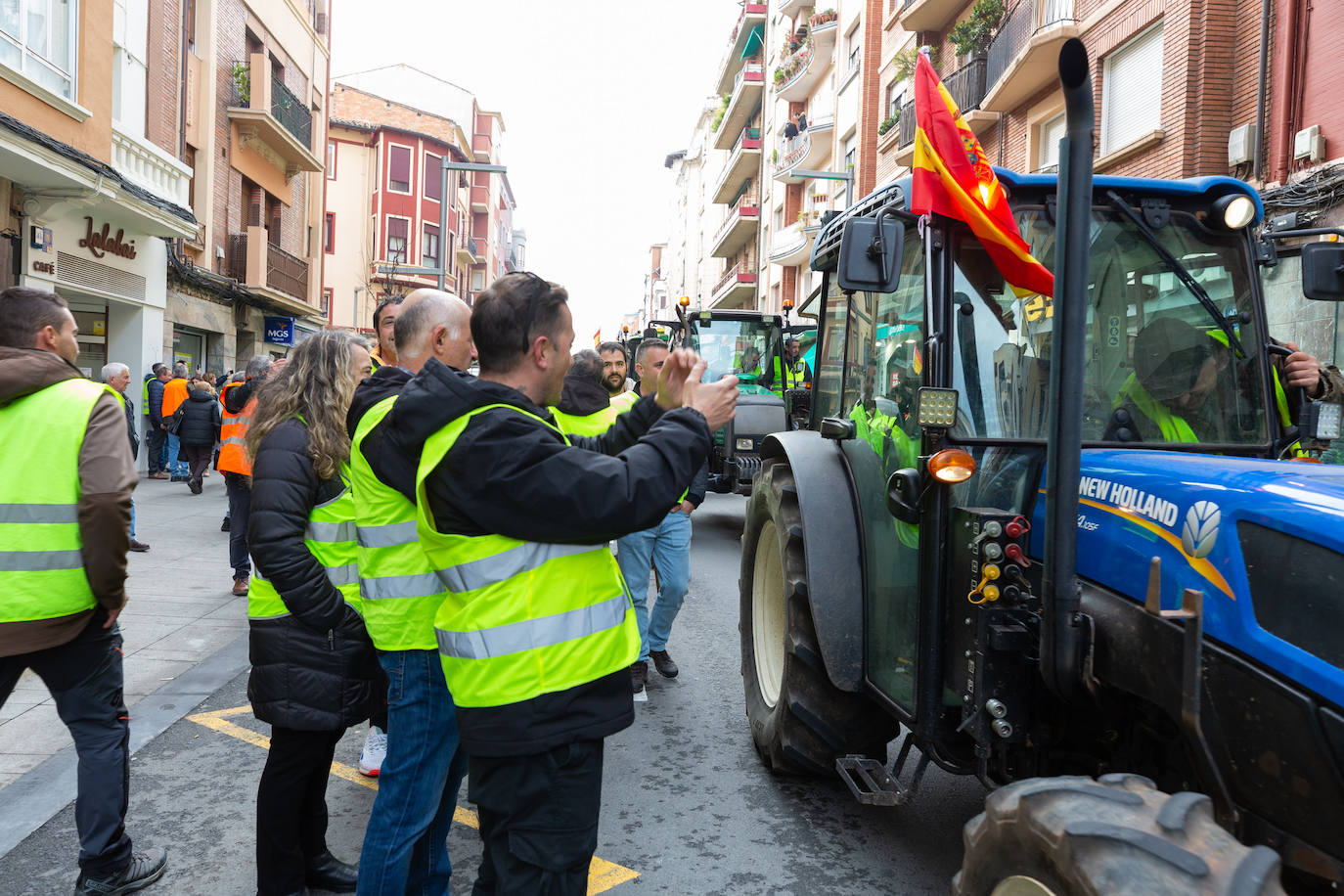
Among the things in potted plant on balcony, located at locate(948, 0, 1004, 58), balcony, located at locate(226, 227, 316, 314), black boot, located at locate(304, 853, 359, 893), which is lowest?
black boot, located at locate(304, 853, 359, 893)

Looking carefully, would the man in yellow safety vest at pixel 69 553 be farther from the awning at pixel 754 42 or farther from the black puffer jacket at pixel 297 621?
the awning at pixel 754 42

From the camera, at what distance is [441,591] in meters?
2.72

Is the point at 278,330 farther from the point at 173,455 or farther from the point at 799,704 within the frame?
the point at 799,704

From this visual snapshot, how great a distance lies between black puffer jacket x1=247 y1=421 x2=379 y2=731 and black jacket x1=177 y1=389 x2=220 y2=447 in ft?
37.4

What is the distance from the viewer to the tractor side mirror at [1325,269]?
3.23 metres

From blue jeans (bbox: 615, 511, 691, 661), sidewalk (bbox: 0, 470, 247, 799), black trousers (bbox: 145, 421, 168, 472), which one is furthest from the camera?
black trousers (bbox: 145, 421, 168, 472)

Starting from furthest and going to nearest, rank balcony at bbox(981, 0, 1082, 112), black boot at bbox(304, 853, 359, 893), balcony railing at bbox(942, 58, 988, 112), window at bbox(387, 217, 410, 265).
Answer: window at bbox(387, 217, 410, 265)
balcony railing at bbox(942, 58, 988, 112)
balcony at bbox(981, 0, 1082, 112)
black boot at bbox(304, 853, 359, 893)

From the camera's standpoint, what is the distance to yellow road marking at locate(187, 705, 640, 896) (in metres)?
3.29

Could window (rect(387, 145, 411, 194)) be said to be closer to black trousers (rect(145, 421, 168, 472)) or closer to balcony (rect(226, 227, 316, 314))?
balcony (rect(226, 227, 316, 314))

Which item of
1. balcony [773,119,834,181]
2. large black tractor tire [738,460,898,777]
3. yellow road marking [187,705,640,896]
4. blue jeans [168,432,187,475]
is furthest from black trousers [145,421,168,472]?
balcony [773,119,834,181]

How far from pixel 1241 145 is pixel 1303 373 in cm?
A: 1056

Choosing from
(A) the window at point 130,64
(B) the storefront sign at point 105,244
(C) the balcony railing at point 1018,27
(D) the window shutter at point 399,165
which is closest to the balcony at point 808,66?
(C) the balcony railing at point 1018,27

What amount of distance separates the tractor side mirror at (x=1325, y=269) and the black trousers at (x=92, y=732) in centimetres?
401

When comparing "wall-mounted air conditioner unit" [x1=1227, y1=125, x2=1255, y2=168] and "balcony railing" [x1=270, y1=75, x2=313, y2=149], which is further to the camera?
"balcony railing" [x1=270, y1=75, x2=313, y2=149]
